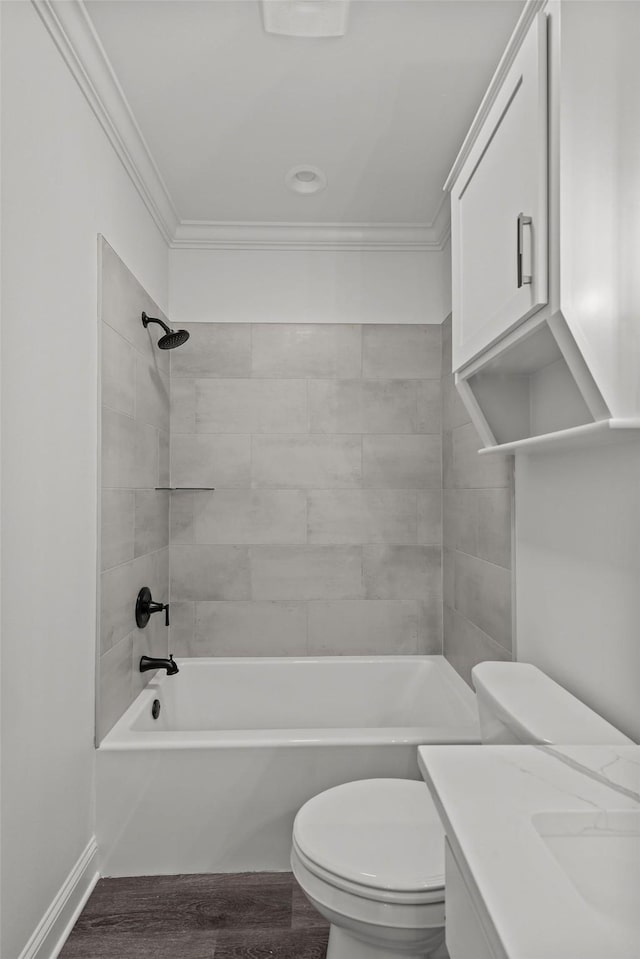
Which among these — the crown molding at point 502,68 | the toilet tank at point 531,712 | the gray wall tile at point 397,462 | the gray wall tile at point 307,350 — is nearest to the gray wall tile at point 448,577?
the gray wall tile at point 397,462

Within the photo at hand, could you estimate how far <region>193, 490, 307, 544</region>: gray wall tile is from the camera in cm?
308

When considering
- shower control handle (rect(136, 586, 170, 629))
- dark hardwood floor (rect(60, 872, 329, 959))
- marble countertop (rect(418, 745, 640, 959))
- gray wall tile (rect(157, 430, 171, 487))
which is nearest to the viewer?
marble countertop (rect(418, 745, 640, 959))

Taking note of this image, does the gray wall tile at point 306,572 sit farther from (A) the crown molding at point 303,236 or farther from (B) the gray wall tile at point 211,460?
(A) the crown molding at point 303,236

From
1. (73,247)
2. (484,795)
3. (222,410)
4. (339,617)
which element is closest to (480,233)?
(73,247)

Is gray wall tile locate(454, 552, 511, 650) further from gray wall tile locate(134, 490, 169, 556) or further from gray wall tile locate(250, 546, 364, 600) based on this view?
gray wall tile locate(134, 490, 169, 556)

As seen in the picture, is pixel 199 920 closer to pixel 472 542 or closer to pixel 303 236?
pixel 472 542

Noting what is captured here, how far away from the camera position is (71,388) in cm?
179

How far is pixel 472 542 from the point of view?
2549 mm

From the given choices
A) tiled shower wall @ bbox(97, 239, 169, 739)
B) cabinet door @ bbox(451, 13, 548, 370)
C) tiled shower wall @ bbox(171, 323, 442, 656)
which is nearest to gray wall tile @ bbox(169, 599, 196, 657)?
tiled shower wall @ bbox(171, 323, 442, 656)

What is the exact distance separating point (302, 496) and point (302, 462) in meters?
0.17

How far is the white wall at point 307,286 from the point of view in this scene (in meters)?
3.08

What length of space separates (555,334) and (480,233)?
0.48 meters

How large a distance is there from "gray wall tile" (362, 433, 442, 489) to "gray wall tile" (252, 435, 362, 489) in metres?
0.08

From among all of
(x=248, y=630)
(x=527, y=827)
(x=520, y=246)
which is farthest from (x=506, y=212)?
(x=248, y=630)
